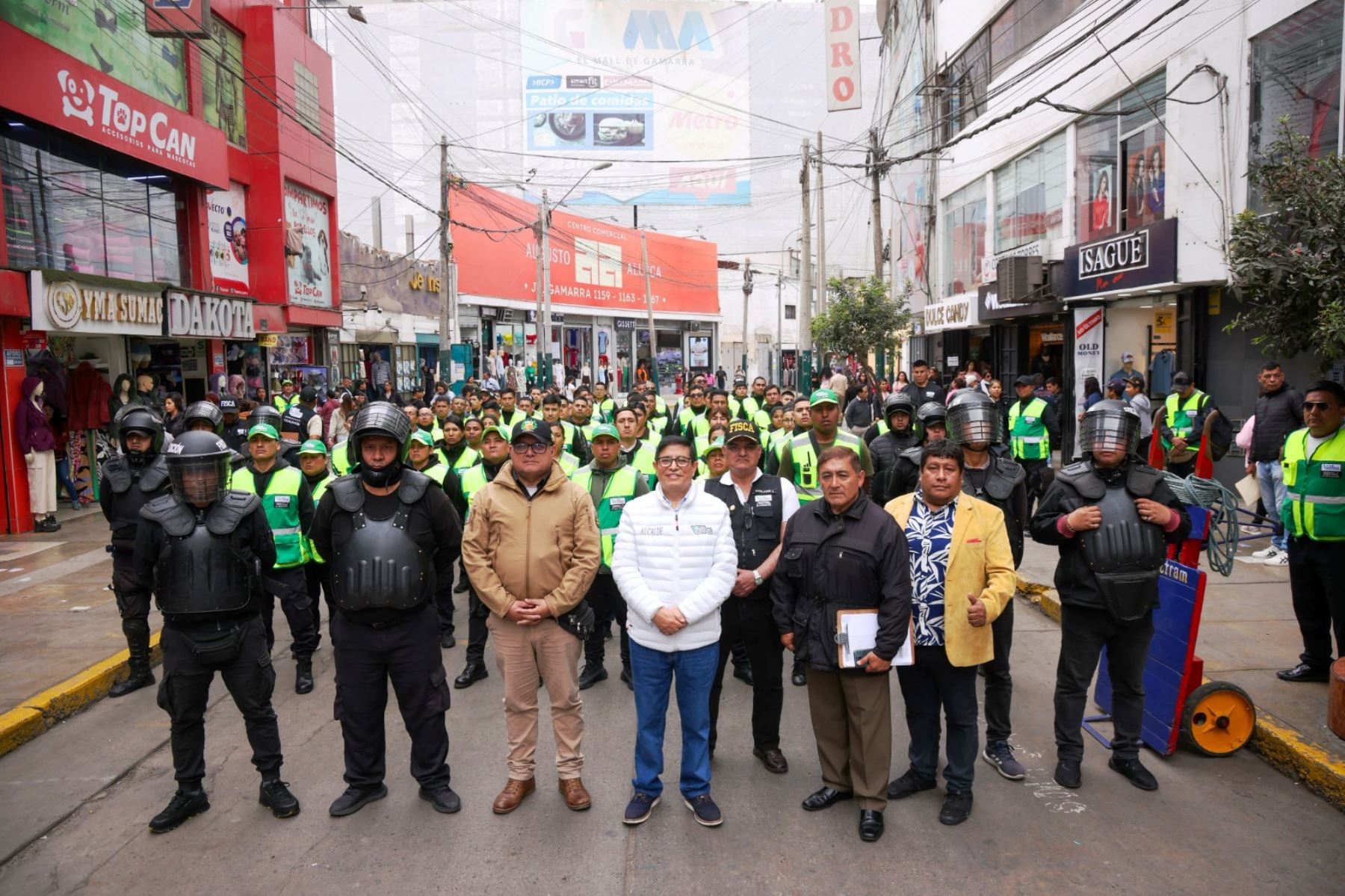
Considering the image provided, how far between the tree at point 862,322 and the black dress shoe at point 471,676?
19.1 m

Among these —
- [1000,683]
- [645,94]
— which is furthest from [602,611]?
[645,94]

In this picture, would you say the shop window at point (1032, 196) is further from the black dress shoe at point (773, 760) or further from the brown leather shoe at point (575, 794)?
the brown leather shoe at point (575, 794)

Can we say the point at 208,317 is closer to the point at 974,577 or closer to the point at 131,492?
the point at 131,492

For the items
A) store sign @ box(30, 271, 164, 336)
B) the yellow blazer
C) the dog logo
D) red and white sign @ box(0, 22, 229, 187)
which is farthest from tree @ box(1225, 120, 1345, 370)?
the dog logo

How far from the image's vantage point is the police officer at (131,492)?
6.13 m

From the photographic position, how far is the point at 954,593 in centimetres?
441

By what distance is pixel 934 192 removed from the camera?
26.0 metres

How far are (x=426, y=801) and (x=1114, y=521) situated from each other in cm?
381

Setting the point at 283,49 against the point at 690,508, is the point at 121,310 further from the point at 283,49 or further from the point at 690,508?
the point at 690,508

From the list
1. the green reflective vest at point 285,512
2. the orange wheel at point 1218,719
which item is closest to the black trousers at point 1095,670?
the orange wheel at point 1218,719

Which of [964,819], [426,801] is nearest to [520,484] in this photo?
[426,801]

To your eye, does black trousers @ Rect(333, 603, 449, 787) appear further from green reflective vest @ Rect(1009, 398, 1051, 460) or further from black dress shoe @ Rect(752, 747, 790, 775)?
green reflective vest @ Rect(1009, 398, 1051, 460)

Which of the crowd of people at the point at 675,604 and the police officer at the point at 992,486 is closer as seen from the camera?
the crowd of people at the point at 675,604

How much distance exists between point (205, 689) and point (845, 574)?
3233 millimetres
